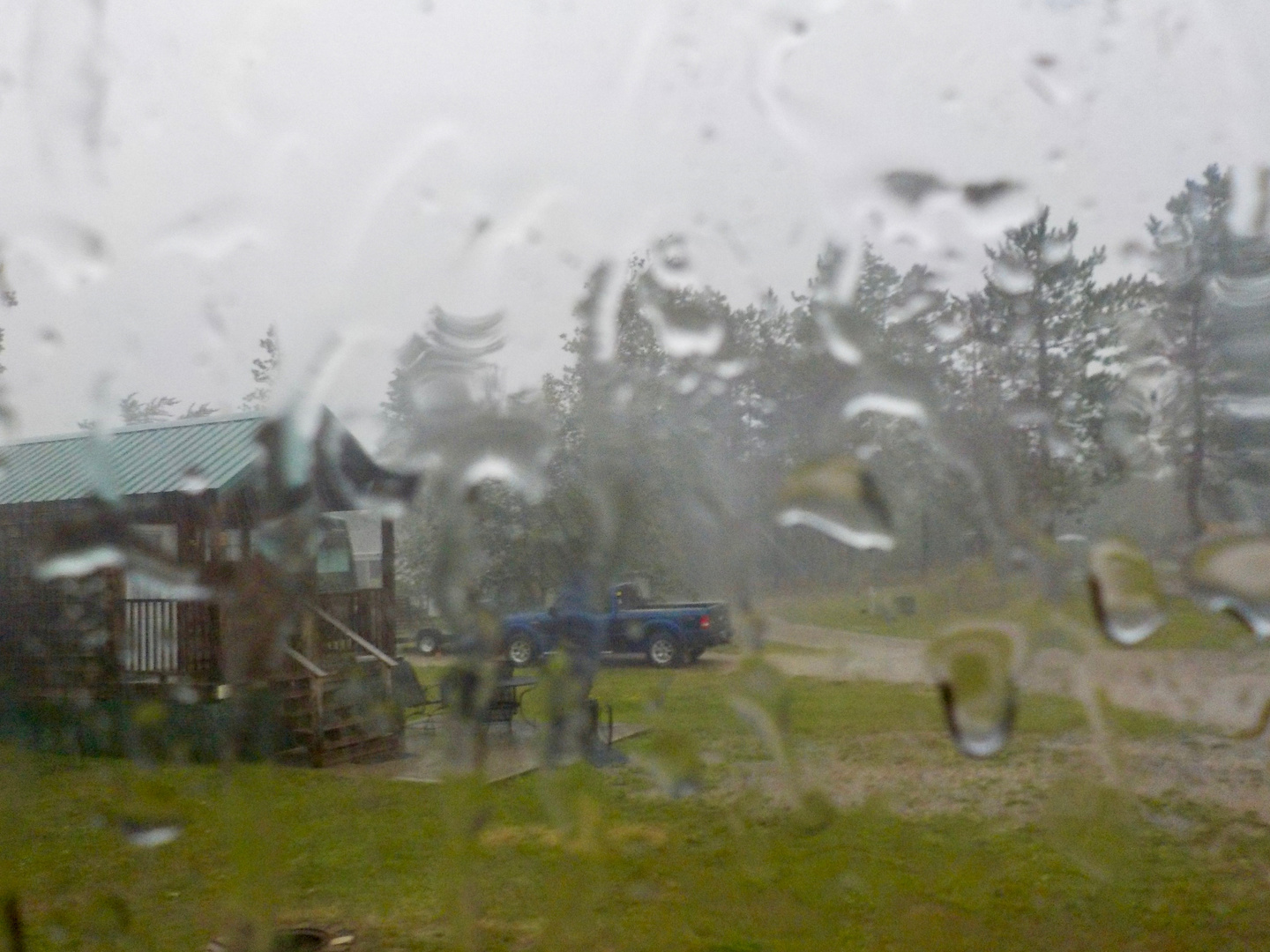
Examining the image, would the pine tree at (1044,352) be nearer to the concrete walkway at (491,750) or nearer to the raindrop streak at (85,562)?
the concrete walkway at (491,750)

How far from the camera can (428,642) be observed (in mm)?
683

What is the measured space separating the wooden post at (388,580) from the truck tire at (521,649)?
10 centimetres

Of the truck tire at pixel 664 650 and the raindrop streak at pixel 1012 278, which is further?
the raindrop streak at pixel 1012 278

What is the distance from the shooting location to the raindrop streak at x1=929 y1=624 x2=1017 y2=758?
2.21 feet

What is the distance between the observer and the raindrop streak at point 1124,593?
696mm

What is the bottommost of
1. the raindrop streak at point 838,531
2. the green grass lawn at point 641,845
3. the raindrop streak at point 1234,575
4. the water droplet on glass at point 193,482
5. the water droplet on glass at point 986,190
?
the green grass lawn at point 641,845

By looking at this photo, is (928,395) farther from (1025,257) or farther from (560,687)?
(560,687)

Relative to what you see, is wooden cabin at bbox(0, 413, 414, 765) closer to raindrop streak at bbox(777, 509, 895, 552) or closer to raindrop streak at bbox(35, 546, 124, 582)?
raindrop streak at bbox(35, 546, 124, 582)

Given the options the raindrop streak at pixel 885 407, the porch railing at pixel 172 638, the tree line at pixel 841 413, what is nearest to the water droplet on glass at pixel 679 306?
the tree line at pixel 841 413

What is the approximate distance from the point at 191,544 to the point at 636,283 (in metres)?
0.43

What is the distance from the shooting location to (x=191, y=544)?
72 cm

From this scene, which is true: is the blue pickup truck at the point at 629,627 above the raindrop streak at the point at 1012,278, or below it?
below

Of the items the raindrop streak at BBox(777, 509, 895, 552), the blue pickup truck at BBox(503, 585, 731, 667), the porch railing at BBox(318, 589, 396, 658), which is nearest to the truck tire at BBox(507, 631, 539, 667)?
the blue pickup truck at BBox(503, 585, 731, 667)

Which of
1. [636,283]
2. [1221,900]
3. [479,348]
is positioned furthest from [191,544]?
[1221,900]
